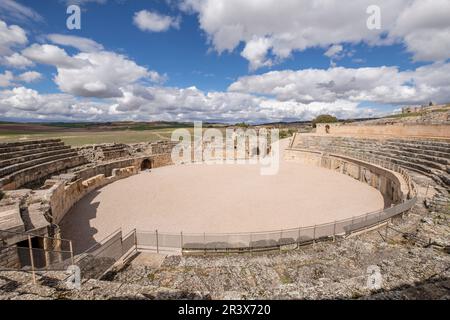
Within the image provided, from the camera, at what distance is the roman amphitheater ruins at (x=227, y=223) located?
19.4 feet

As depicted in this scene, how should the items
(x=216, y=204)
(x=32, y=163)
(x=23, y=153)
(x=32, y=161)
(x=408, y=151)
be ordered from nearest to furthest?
(x=216, y=204) → (x=32, y=163) → (x=32, y=161) → (x=23, y=153) → (x=408, y=151)

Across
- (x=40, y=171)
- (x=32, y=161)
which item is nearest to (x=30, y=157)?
(x=32, y=161)

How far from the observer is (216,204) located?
16.4 m

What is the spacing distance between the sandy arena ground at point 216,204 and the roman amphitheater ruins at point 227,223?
0.10m

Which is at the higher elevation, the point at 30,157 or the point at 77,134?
the point at 77,134

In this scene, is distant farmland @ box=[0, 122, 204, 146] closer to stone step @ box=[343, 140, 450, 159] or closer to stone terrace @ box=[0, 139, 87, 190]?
stone terrace @ box=[0, 139, 87, 190]

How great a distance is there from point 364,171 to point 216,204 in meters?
15.1

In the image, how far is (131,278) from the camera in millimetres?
6848

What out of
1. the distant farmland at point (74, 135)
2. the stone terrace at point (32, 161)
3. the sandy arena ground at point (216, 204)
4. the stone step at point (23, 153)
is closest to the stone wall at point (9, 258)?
the sandy arena ground at point (216, 204)

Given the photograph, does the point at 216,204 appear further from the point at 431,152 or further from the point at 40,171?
the point at 431,152
